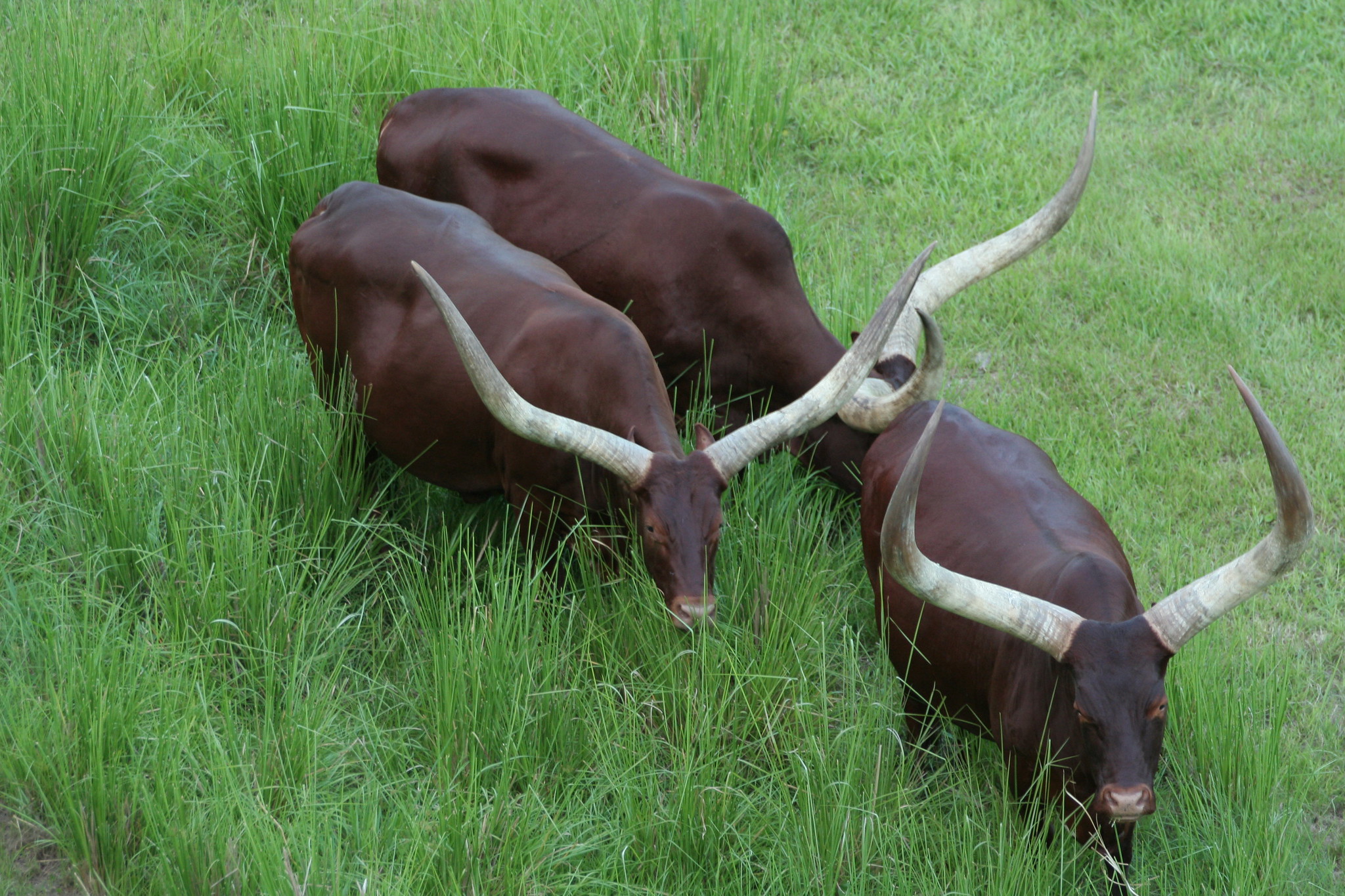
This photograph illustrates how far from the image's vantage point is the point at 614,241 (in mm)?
4938

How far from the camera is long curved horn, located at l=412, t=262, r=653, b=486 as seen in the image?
3549mm

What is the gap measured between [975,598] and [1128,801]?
1.75ft

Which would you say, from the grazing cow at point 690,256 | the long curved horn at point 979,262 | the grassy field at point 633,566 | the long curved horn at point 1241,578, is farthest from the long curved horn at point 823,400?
the long curved horn at point 1241,578

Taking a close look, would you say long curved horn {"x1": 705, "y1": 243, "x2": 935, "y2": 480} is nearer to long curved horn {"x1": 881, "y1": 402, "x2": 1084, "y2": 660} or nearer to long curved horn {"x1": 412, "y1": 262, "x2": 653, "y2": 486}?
long curved horn {"x1": 412, "y1": 262, "x2": 653, "y2": 486}

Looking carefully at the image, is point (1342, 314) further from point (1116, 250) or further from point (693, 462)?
point (693, 462)

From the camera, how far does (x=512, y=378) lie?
13.2 feet

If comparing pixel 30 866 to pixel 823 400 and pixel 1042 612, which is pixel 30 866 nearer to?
pixel 1042 612

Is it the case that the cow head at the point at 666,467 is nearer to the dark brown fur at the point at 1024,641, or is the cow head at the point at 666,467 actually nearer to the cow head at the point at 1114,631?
the dark brown fur at the point at 1024,641

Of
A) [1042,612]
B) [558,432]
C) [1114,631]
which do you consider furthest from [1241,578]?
[558,432]

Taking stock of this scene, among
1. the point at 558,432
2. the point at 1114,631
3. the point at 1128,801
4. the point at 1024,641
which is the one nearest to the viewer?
the point at 1128,801

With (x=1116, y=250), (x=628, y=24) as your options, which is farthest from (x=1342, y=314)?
(x=628, y=24)

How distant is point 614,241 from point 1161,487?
2232 millimetres

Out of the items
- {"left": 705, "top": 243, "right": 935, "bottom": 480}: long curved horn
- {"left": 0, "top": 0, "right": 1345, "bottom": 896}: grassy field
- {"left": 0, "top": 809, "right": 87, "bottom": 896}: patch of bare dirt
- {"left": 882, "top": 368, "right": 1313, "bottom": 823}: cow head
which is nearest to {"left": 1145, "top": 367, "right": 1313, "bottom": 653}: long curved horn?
{"left": 882, "top": 368, "right": 1313, "bottom": 823}: cow head

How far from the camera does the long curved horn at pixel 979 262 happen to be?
4.73 m
